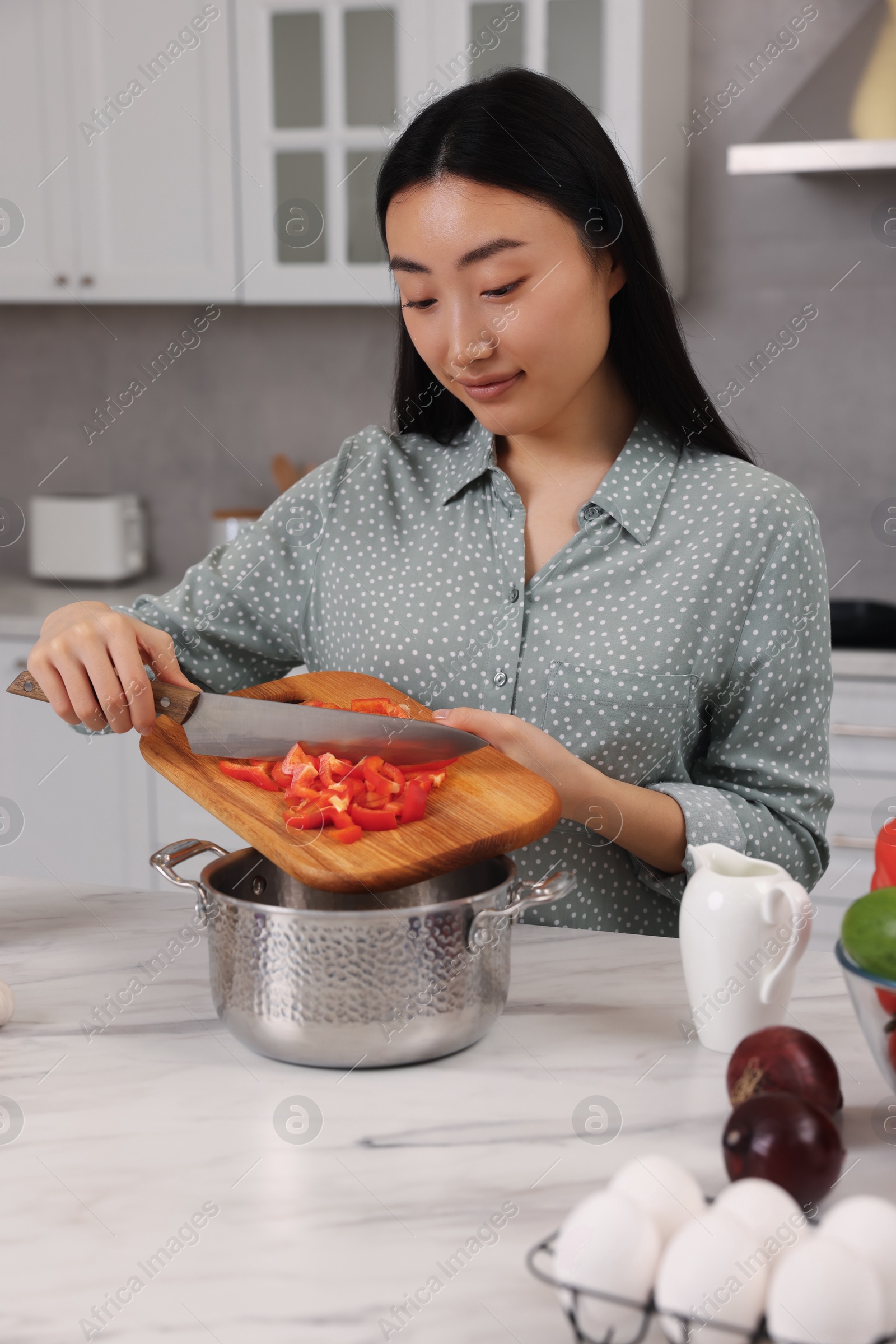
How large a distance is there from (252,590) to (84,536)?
5.22 feet

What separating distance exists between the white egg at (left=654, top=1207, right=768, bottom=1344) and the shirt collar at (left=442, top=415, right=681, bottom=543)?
83 cm

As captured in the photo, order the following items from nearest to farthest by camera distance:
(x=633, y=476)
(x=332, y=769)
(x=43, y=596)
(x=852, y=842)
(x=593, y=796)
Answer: (x=332, y=769) → (x=593, y=796) → (x=633, y=476) → (x=852, y=842) → (x=43, y=596)

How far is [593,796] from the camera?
3.55 feet

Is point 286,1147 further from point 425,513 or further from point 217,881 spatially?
point 425,513

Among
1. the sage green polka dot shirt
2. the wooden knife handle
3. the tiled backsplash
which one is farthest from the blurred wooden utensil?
the wooden knife handle

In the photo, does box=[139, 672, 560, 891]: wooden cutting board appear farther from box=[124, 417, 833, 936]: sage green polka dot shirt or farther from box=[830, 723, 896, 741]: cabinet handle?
box=[830, 723, 896, 741]: cabinet handle

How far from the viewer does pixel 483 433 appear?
1.40 m

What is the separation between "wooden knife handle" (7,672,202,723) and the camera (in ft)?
3.31

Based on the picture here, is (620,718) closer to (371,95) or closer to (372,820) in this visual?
(372,820)

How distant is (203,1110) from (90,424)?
2599 millimetres

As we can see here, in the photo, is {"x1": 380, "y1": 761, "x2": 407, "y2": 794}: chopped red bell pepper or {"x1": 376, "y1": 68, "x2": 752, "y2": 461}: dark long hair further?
{"x1": 376, "y1": 68, "x2": 752, "y2": 461}: dark long hair

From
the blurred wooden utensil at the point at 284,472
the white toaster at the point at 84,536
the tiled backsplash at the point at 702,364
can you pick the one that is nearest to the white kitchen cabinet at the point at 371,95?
the tiled backsplash at the point at 702,364

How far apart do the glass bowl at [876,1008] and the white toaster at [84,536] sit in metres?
2.39

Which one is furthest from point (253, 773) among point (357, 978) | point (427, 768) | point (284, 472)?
point (284, 472)
